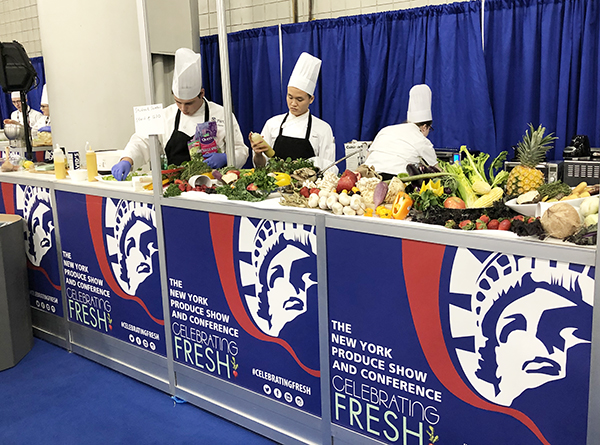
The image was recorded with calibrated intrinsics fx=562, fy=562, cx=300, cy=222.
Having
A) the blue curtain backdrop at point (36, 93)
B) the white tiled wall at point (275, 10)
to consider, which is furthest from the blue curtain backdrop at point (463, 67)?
the blue curtain backdrop at point (36, 93)

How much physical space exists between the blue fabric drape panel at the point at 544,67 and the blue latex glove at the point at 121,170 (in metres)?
3.38

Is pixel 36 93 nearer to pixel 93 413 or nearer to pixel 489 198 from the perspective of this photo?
pixel 93 413

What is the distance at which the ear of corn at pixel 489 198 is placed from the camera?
89.0 inches

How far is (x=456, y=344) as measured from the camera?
210cm

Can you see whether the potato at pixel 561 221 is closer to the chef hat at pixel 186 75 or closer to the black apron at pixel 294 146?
the chef hat at pixel 186 75

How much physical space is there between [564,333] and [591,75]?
11.9 feet

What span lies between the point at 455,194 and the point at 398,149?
1.70 metres

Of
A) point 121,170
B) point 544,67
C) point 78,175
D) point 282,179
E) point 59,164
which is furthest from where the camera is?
point 544,67

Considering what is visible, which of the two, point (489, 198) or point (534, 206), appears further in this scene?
point (489, 198)

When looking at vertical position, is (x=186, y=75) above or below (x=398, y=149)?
above

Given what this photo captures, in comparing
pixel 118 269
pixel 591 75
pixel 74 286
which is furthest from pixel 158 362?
pixel 591 75

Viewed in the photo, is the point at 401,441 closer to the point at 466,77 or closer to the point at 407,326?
the point at 407,326

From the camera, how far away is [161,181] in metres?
3.13

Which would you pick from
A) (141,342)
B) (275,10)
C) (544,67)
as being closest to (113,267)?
(141,342)
